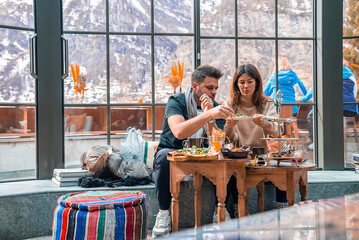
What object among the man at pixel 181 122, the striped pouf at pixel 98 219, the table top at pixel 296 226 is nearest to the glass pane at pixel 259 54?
the man at pixel 181 122

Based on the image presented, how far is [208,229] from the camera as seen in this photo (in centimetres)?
46

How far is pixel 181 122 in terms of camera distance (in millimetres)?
2820

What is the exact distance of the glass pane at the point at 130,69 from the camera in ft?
12.7

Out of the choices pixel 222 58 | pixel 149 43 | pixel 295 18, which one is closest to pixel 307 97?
pixel 295 18

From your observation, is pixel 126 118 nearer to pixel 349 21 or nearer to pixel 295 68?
pixel 295 68

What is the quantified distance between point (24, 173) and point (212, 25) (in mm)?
2162

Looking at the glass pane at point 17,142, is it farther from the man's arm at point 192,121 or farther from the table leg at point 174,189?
the table leg at point 174,189

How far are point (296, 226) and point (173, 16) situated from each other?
12.1 ft

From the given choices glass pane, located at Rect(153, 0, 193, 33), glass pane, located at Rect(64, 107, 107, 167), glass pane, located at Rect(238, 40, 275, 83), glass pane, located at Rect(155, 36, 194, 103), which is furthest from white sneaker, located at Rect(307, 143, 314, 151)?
glass pane, located at Rect(64, 107, 107, 167)

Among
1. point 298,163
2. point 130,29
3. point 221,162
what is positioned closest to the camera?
point 221,162

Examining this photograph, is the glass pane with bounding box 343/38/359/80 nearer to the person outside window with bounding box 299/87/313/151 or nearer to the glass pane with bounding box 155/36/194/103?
the person outside window with bounding box 299/87/313/151

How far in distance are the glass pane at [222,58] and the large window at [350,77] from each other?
1.10 meters

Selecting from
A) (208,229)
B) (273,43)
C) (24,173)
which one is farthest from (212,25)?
(208,229)

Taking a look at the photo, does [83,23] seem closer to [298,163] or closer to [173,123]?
[173,123]
